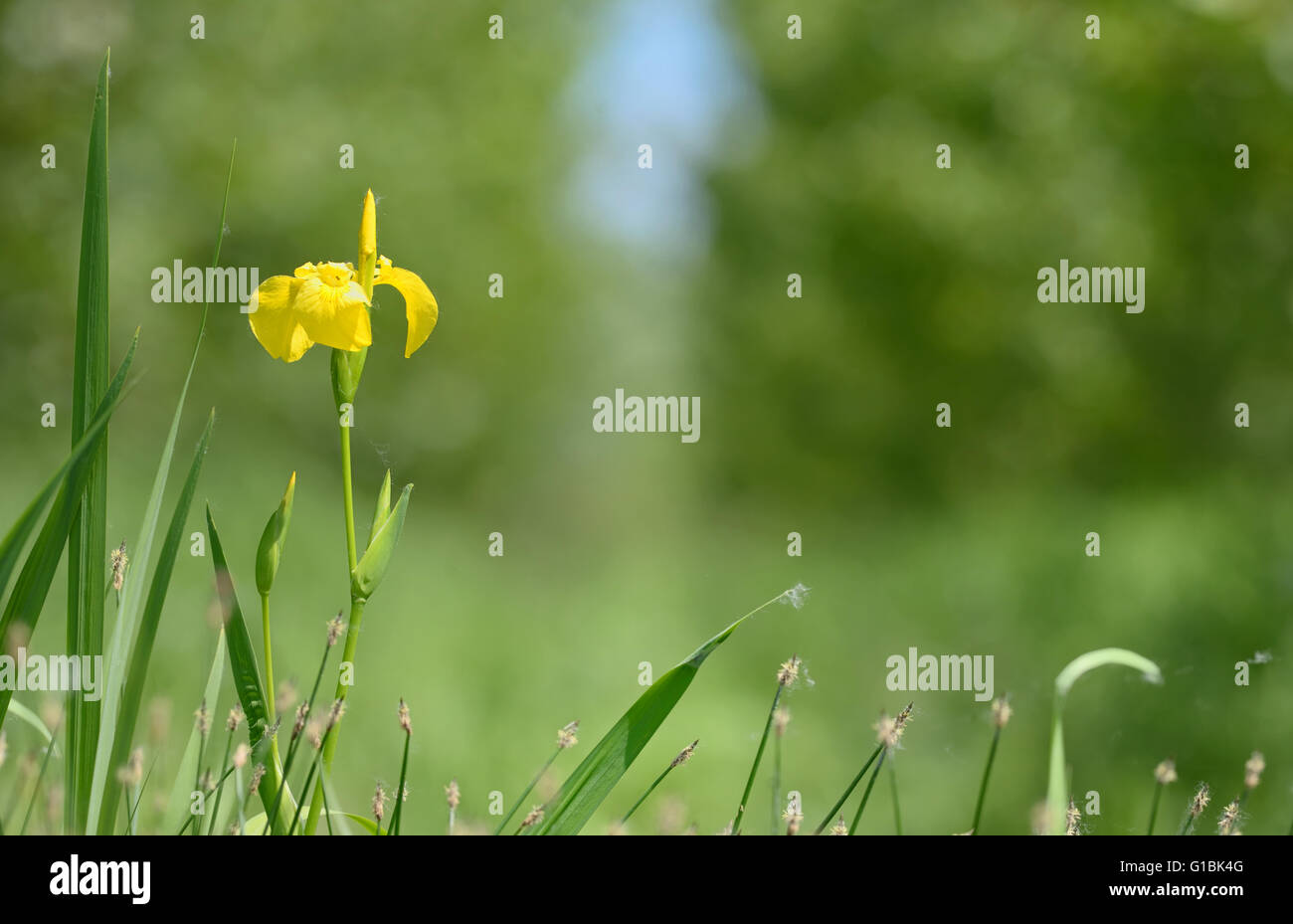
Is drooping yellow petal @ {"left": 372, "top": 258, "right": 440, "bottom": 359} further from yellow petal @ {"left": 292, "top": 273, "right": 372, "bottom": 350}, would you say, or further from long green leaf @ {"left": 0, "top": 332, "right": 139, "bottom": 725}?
long green leaf @ {"left": 0, "top": 332, "right": 139, "bottom": 725}

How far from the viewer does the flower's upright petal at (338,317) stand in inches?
27.8

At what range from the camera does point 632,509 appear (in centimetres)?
555

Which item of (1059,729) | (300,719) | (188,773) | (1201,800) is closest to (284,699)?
(300,719)

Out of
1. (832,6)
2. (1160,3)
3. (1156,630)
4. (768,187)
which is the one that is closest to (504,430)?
(768,187)

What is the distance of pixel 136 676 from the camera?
2.15 ft

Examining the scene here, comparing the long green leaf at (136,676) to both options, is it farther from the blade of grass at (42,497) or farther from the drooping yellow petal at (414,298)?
the drooping yellow petal at (414,298)

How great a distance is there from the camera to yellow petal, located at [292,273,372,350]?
71cm

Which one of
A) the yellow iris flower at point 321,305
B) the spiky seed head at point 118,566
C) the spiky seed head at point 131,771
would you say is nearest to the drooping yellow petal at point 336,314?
the yellow iris flower at point 321,305

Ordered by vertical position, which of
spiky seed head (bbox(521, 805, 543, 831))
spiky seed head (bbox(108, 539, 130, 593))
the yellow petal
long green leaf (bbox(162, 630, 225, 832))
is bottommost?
spiky seed head (bbox(521, 805, 543, 831))

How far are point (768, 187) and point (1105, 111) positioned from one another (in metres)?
1.64

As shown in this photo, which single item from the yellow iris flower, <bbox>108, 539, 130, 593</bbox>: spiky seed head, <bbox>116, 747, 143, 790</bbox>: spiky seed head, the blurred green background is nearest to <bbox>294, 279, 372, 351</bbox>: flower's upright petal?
the yellow iris flower

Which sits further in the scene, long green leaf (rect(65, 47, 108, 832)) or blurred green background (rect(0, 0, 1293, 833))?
blurred green background (rect(0, 0, 1293, 833))

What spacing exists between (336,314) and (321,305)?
0.01 meters

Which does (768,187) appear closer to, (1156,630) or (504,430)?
(504,430)
